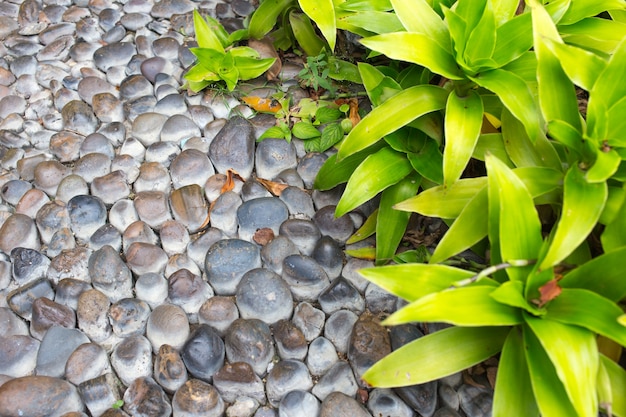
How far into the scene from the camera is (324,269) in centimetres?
Answer: 160

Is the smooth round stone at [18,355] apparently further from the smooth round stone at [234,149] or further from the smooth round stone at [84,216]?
the smooth round stone at [234,149]

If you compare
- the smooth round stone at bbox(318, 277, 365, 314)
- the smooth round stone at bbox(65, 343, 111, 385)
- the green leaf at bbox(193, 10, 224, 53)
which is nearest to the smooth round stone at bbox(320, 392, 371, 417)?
the smooth round stone at bbox(318, 277, 365, 314)

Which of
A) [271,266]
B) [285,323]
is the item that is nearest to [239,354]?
[285,323]

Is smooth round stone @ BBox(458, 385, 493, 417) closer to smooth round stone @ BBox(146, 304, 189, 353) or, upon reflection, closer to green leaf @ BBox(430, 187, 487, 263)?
green leaf @ BBox(430, 187, 487, 263)

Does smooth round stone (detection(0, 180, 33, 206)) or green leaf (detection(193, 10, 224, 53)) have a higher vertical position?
green leaf (detection(193, 10, 224, 53))

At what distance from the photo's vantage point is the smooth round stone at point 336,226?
166 cm

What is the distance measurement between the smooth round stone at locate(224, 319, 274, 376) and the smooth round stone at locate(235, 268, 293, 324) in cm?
5

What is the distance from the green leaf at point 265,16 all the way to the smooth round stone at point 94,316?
1.16 m

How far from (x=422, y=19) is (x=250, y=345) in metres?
0.99

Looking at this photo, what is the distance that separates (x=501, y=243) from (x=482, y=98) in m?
0.55

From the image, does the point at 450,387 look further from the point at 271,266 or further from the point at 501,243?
the point at 271,266

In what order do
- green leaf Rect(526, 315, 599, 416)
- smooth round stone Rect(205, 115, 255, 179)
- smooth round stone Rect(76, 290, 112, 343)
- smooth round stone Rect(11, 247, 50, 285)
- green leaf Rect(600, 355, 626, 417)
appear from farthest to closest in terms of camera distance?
smooth round stone Rect(205, 115, 255, 179) < smooth round stone Rect(11, 247, 50, 285) < smooth round stone Rect(76, 290, 112, 343) < green leaf Rect(600, 355, 626, 417) < green leaf Rect(526, 315, 599, 416)

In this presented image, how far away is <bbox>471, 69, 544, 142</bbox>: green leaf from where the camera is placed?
131 centimetres

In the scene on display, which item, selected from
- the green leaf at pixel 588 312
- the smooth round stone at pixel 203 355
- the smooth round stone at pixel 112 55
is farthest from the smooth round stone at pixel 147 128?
the green leaf at pixel 588 312
